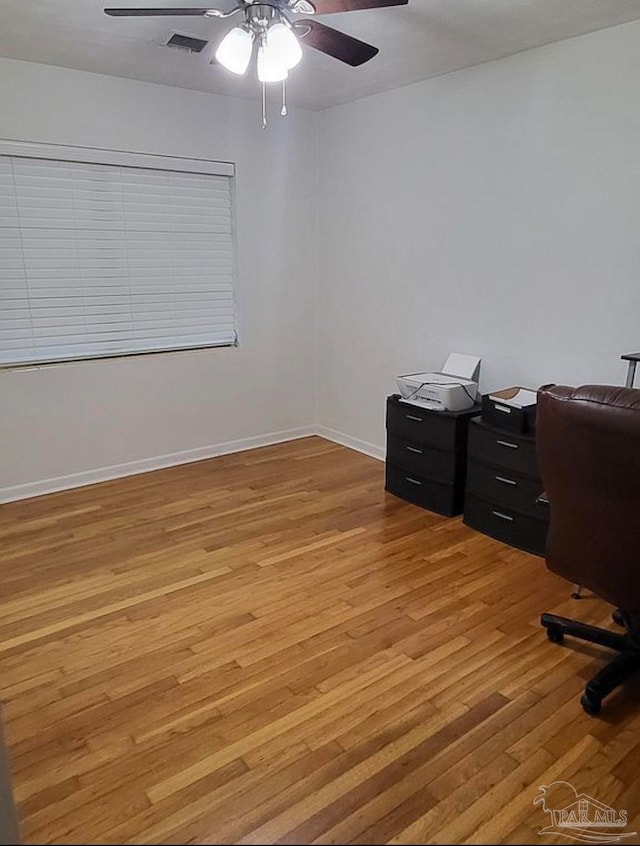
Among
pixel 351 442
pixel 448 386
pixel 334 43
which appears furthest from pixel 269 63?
pixel 351 442

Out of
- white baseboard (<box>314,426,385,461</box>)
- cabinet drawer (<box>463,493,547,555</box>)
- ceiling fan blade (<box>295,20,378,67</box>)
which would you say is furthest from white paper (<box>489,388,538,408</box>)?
ceiling fan blade (<box>295,20,378,67</box>)

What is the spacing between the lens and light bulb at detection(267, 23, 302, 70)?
2150 mm

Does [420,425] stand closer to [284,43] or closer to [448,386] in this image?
[448,386]

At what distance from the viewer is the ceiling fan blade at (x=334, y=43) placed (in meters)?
2.27

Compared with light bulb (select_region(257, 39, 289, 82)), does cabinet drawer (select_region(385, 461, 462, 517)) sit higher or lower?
lower

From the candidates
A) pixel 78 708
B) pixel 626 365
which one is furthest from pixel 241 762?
pixel 626 365

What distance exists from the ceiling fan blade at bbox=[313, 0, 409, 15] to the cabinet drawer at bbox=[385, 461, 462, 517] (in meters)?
2.34

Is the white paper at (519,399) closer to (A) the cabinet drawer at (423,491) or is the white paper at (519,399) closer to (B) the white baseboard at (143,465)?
(A) the cabinet drawer at (423,491)

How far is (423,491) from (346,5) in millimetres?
2463

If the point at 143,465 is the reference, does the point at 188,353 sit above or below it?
above

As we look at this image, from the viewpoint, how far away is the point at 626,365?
2.96 metres

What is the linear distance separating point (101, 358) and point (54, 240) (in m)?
0.77

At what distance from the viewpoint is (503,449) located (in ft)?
10.1
